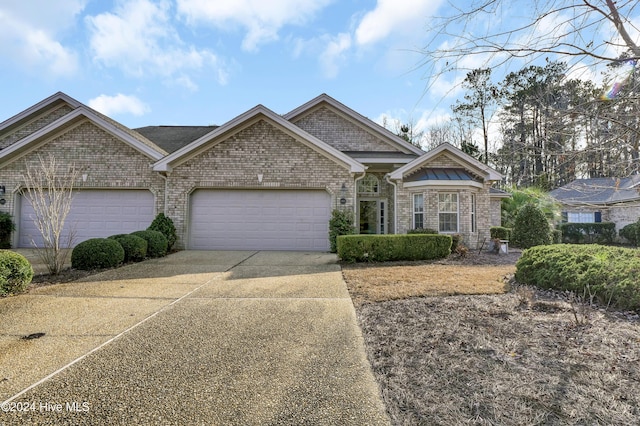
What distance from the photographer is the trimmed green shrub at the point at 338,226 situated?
11000mm

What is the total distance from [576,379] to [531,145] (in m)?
2.15

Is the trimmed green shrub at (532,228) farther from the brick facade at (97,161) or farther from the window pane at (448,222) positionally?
the brick facade at (97,161)

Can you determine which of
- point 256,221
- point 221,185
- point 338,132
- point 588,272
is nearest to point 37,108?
point 221,185

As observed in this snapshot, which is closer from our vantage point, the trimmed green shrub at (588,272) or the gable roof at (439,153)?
the trimmed green shrub at (588,272)

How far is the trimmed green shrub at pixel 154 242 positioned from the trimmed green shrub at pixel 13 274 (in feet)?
13.0

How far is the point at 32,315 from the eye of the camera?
4.29 m

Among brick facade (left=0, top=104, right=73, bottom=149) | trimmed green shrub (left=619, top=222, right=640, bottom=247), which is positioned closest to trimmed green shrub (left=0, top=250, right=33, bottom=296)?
brick facade (left=0, top=104, right=73, bottom=149)

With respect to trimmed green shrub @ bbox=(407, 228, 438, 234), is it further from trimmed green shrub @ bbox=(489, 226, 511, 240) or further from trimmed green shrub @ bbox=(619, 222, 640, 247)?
trimmed green shrub @ bbox=(619, 222, 640, 247)

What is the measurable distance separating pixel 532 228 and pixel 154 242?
14.8 m

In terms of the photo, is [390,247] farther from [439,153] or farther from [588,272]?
[439,153]

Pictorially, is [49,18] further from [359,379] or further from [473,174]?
[473,174]

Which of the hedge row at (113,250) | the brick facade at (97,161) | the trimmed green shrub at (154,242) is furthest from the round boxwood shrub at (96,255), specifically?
the brick facade at (97,161)

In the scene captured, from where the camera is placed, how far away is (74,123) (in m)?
11.6

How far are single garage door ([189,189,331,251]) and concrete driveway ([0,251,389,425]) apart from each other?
18.9 ft
